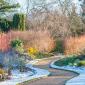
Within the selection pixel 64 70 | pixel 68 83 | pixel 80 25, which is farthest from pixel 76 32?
pixel 68 83

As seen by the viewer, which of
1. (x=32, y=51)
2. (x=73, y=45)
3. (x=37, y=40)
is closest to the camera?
(x=32, y=51)

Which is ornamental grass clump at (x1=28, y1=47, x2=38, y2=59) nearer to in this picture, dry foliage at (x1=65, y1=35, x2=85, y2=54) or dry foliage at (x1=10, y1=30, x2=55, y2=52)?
dry foliage at (x1=10, y1=30, x2=55, y2=52)

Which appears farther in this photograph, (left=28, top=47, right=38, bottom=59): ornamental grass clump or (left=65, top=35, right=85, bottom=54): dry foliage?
(left=65, top=35, right=85, bottom=54): dry foliage

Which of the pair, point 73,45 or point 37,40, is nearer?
point 73,45

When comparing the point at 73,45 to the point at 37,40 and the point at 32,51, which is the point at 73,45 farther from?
the point at 32,51

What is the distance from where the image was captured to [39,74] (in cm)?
2217

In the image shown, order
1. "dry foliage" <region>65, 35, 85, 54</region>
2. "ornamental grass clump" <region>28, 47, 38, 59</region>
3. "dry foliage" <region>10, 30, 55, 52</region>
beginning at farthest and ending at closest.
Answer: "dry foliage" <region>10, 30, 55, 52</region> < "dry foliage" <region>65, 35, 85, 54</region> < "ornamental grass clump" <region>28, 47, 38, 59</region>

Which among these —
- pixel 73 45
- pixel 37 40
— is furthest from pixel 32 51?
pixel 73 45

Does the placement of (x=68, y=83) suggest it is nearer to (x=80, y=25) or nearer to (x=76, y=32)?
(x=76, y=32)

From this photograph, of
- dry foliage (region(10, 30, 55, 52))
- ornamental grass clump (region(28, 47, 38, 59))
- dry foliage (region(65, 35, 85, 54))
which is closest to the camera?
ornamental grass clump (region(28, 47, 38, 59))

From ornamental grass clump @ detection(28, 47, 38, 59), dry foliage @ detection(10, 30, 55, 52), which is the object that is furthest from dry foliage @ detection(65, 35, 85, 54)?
ornamental grass clump @ detection(28, 47, 38, 59)

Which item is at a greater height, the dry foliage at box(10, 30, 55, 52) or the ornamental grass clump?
the dry foliage at box(10, 30, 55, 52)

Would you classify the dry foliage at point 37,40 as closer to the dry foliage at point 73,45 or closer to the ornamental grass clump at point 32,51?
the ornamental grass clump at point 32,51

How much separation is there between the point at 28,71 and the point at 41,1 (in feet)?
130
